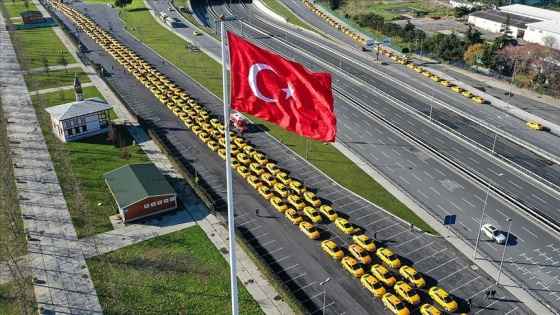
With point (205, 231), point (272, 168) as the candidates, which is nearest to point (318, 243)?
point (205, 231)

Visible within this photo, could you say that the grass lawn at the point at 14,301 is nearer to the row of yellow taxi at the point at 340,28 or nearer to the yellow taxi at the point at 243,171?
the yellow taxi at the point at 243,171

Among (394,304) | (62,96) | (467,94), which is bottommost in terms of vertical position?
(394,304)

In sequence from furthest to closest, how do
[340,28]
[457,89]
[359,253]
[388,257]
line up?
[340,28] → [457,89] → [359,253] → [388,257]

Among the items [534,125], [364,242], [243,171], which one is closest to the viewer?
[364,242]

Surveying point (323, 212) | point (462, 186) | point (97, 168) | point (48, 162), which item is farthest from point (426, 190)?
point (48, 162)

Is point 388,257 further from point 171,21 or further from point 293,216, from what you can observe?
point 171,21

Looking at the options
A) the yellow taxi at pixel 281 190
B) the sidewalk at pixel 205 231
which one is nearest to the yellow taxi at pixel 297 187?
the yellow taxi at pixel 281 190

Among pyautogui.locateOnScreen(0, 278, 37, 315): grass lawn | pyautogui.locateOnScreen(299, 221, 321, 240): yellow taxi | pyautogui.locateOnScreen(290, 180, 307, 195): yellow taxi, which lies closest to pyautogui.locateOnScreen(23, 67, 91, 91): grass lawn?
pyautogui.locateOnScreen(290, 180, 307, 195): yellow taxi
